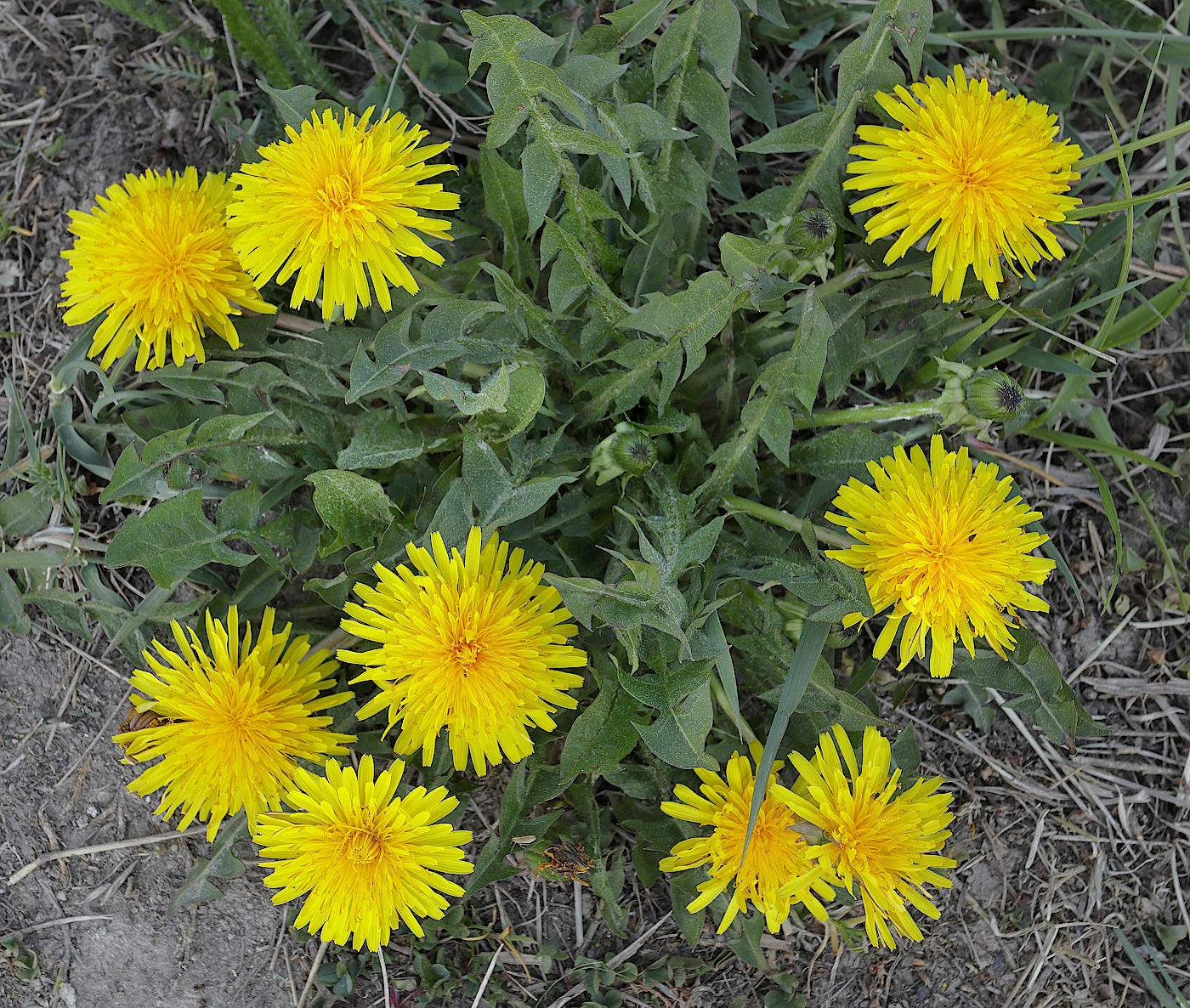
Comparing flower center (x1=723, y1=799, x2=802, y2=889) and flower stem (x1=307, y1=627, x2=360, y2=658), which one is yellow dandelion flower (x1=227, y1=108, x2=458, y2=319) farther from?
flower center (x1=723, y1=799, x2=802, y2=889)

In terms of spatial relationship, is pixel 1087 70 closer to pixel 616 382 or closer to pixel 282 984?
pixel 616 382

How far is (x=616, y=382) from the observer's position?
1.89 m

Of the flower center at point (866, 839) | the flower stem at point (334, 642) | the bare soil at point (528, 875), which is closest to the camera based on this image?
the flower center at point (866, 839)

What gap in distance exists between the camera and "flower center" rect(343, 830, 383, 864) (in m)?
1.66

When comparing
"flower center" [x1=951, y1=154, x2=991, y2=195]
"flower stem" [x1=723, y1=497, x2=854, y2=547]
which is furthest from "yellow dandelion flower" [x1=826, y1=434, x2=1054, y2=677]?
"flower center" [x1=951, y1=154, x2=991, y2=195]

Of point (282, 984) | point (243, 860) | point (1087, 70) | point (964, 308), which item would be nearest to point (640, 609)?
point (964, 308)

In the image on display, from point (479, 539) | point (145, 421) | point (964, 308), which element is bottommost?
point (479, 539)

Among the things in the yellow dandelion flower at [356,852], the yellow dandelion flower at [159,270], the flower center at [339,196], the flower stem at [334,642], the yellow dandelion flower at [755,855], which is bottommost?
the yellow dandelion flower at [356,852]

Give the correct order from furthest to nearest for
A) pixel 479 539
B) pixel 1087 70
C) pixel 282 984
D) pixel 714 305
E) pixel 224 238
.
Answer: pixel 1087 70
pixel 282 984
pixel 224 238
pixel 714 305
pixel 479 539

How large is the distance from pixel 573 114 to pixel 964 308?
3.35 ft

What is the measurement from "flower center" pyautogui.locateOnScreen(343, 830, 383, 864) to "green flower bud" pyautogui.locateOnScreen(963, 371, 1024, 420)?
1444mm

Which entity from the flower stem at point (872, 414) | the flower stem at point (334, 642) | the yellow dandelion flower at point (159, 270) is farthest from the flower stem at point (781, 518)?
the yellow dandelion flower at point (159, 270)

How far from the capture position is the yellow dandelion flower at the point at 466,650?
1.59 m

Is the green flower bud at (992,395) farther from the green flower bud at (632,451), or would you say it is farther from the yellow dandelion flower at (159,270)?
the yellow dandelion flower at (159,270)
